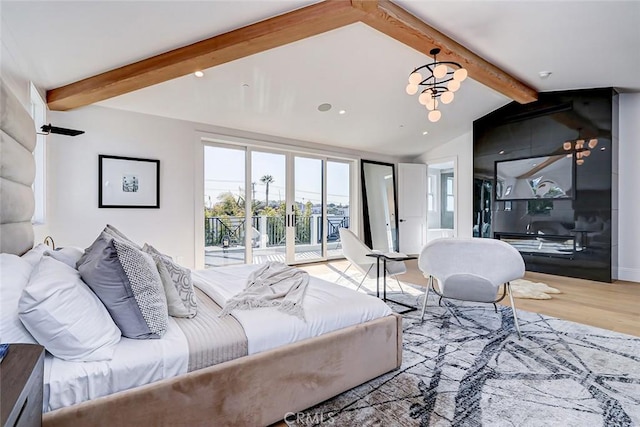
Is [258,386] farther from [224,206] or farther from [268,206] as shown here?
[268,206]

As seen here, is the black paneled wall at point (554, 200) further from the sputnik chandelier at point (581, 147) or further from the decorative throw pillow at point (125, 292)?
the decorative throw pillow at point (125, 292)

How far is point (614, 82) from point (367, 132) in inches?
144

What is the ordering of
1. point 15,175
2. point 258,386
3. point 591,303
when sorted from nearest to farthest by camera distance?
point 258,386 < point 15,175 < point 591,303

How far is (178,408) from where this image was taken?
130cm

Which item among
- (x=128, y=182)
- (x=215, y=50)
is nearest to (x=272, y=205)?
(x=128, y=182)

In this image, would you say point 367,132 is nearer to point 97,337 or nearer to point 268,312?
point 268,312

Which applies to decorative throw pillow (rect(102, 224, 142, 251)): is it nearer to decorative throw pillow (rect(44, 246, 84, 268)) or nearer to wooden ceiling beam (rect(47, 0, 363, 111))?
decorative throw pillow (rect(44, 246, 84, 268))

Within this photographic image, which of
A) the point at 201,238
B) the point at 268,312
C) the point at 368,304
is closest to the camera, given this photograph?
the point at 268,312

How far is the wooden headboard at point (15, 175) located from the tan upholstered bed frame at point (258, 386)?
1.14m

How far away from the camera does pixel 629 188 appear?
15.4ft

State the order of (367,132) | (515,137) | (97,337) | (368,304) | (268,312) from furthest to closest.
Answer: (367,132)
(515,137)
(368,304)
(268,312)
(97,337)

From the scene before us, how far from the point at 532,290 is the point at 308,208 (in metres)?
3.87

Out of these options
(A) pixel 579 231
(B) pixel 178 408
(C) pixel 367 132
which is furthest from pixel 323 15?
(A) pixel 579 231

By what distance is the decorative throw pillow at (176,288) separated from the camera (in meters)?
1.66
